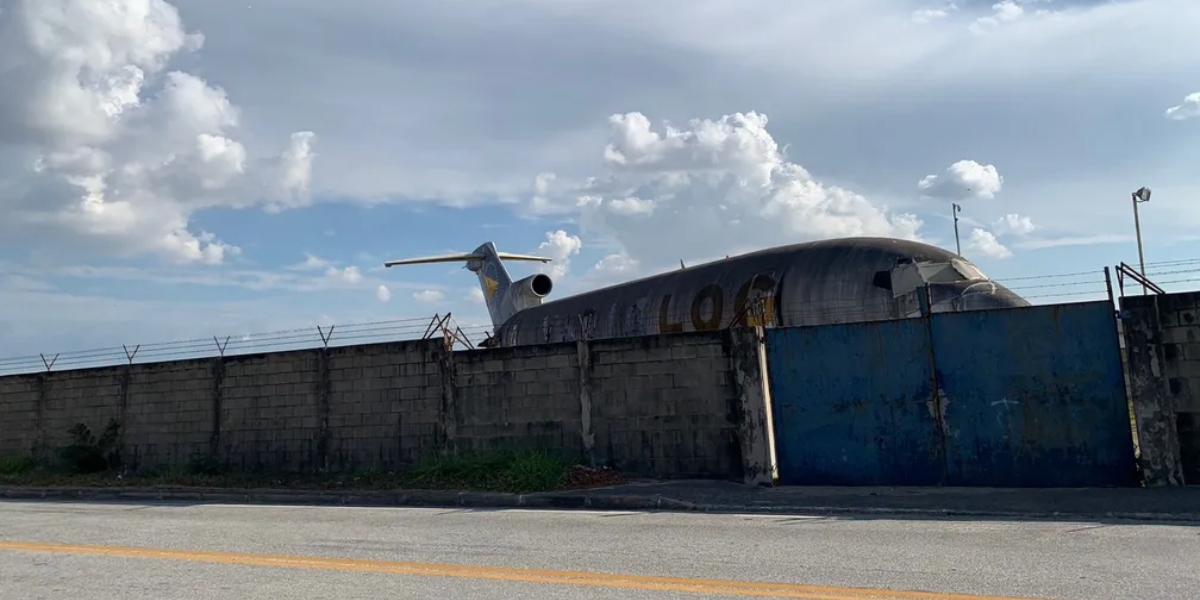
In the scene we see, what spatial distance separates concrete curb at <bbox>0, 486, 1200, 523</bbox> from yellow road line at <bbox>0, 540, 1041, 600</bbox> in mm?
4831

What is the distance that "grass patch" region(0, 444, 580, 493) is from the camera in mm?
15664

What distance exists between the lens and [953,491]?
43.7 ft

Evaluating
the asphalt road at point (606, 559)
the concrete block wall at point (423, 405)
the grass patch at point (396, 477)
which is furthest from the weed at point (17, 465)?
the asphalt road at point (606, 559)

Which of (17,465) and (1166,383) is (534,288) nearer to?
(17,465)

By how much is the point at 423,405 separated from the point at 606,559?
419 inches

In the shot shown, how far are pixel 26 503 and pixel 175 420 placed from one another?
4.56m

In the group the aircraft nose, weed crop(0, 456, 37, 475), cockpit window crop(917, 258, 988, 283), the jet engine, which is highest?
the jet engine

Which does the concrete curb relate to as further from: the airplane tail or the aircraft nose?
Answer: the airplane tail

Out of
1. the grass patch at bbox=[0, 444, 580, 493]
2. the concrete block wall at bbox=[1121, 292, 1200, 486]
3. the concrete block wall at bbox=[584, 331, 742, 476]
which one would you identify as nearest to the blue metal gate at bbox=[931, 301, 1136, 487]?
the concrete block wall at bbox=[1121, 292, 1200, 486]

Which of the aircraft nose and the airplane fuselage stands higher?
the airplane fuselage

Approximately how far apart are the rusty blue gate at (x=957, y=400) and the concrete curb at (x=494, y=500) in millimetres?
2630

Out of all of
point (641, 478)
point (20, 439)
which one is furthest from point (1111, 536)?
point (20, 439)

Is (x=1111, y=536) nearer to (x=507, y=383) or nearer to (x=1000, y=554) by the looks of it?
(x=1000, y=554)

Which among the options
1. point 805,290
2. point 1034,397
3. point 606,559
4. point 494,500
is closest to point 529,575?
point 606,559
